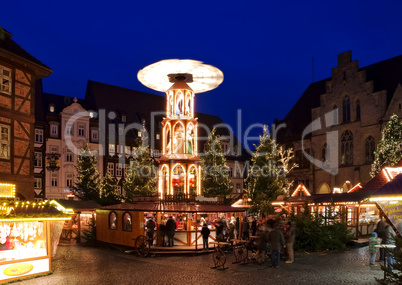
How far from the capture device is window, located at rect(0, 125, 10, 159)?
23.0m

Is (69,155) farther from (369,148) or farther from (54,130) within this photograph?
(369,148)

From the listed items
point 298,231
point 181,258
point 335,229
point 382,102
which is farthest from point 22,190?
point 382,102

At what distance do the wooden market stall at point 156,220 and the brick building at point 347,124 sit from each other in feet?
72.3

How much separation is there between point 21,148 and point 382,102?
104ft

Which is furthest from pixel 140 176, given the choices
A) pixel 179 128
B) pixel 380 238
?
pixel 380 238

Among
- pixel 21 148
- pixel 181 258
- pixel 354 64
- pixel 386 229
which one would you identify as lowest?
pixel 181 258

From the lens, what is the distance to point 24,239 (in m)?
15.4

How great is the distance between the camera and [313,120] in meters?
48.6

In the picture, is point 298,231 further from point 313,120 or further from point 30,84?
point 313,120

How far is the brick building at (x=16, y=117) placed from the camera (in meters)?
23.1

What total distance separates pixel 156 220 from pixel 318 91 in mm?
34707

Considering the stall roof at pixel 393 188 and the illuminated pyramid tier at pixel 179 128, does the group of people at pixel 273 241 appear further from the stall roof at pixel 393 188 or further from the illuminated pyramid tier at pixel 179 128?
the illuminated pyramid tier at pixel 179 128

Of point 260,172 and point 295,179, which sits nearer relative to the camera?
point 260,172

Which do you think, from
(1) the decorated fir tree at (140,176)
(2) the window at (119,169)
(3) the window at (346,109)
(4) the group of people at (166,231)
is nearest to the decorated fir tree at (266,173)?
(3) the window at (346,109)
